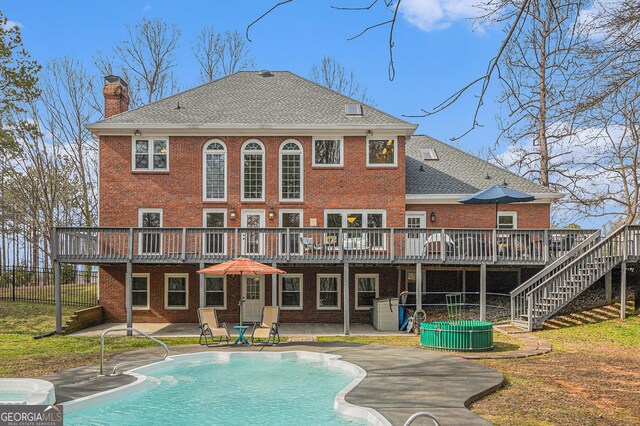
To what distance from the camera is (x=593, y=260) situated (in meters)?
19.3

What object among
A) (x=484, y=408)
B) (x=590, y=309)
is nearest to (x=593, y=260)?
(x=590, y=309)

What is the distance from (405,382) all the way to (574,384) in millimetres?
3277

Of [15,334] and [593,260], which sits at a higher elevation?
[593,260]

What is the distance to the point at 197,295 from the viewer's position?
23297 millimetres

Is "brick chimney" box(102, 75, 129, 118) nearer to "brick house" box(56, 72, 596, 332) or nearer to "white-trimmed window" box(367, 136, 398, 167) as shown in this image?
"brick house" box(56, 72, 596, 332)

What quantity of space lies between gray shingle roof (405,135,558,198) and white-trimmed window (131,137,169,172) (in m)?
9.62

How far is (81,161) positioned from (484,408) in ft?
104

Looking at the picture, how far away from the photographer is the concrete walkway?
30.0 feet

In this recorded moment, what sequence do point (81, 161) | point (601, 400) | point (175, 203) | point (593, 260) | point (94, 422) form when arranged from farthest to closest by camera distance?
point (81, 161)
point (175, 203)
point (593, 260)
point (601, 400)
point (94, 422)

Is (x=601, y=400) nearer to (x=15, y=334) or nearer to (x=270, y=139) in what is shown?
(x=270, y=139)

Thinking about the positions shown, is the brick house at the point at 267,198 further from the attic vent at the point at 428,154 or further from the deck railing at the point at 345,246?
the attic vent at the point at 428,154

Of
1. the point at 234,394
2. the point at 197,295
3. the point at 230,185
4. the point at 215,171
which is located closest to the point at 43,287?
the point at 197,295

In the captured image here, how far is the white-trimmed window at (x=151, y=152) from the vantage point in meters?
23.3

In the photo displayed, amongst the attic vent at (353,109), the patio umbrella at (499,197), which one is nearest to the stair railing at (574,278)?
the patio umbrella at (499,197)
